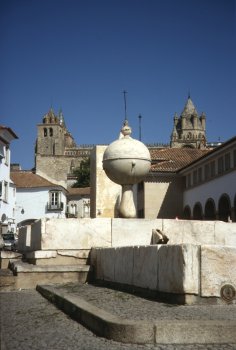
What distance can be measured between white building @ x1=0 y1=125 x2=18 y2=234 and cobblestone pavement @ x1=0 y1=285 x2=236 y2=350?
40.0 metres

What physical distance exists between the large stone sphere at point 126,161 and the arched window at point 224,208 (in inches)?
987

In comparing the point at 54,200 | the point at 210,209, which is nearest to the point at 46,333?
the point at 210,209

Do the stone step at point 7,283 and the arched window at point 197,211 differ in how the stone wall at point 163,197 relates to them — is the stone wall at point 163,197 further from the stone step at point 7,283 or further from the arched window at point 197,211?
the stone step at point 7,283

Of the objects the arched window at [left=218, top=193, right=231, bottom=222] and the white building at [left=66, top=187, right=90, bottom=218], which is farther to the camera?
the white building at [left=66, top=187, right=90, bottom=218]

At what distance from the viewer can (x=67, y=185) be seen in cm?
11681

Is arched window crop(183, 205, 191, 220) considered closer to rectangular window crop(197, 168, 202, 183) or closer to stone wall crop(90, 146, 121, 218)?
rectangular window crop(197, 168, 202, 183)

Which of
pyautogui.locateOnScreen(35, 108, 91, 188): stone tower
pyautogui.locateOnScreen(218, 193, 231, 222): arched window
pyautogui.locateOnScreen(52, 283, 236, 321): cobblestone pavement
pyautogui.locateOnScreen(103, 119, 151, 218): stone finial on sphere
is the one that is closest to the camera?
pyautogui.locateOnScreen(52, 283, 236, 321): cobblestone pavement

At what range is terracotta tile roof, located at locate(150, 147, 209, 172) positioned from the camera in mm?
44312

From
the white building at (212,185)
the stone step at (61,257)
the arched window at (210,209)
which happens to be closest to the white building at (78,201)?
the white building at (212,185)

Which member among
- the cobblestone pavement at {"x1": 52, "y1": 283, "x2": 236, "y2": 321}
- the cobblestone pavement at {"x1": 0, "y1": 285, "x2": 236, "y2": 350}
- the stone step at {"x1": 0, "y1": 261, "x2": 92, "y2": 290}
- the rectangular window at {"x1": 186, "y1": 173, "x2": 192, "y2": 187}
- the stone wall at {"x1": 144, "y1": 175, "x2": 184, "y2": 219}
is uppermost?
the rectangular window at {"x1": 186, "y1": 173, "x2": 192, "y2": 187}

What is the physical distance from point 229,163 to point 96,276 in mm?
27195

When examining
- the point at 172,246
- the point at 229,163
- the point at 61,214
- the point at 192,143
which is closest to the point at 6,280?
the point at 172,246

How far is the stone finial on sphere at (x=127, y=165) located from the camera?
36.8 ft

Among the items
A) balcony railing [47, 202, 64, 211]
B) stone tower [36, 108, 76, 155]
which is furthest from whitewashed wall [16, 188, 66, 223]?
stone tower [36, 108, 76, 155]
